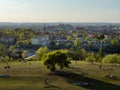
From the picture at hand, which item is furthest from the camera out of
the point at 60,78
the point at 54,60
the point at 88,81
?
the point at 54,60

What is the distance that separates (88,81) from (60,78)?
3.10m

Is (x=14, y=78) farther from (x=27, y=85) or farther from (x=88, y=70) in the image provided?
(x=88, y=70)

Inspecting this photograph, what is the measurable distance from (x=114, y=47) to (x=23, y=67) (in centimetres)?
4741

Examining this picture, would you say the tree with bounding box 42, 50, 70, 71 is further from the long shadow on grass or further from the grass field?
the long shadow on grass


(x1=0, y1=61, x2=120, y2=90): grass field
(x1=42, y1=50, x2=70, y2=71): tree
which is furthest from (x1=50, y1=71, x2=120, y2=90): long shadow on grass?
(x1=42, y1=50, x2=70, y2=71): tree

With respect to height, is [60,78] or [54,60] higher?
[54,60]

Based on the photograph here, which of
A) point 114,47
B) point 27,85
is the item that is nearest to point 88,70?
point 27,85

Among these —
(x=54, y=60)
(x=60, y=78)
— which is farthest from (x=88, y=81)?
(x=54, y=60)

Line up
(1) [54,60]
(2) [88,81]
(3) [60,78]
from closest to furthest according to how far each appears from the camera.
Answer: (2) [88,81] → (3) [60,78] → (1) [54,60]

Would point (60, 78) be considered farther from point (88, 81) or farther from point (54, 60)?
point (54, 60)

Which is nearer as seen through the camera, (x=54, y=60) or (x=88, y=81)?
(x=88, y=81)

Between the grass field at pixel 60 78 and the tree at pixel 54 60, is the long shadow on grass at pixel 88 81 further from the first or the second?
the tree at pixel 54 60

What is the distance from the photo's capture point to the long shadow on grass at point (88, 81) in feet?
94.2

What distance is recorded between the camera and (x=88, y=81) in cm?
3116
